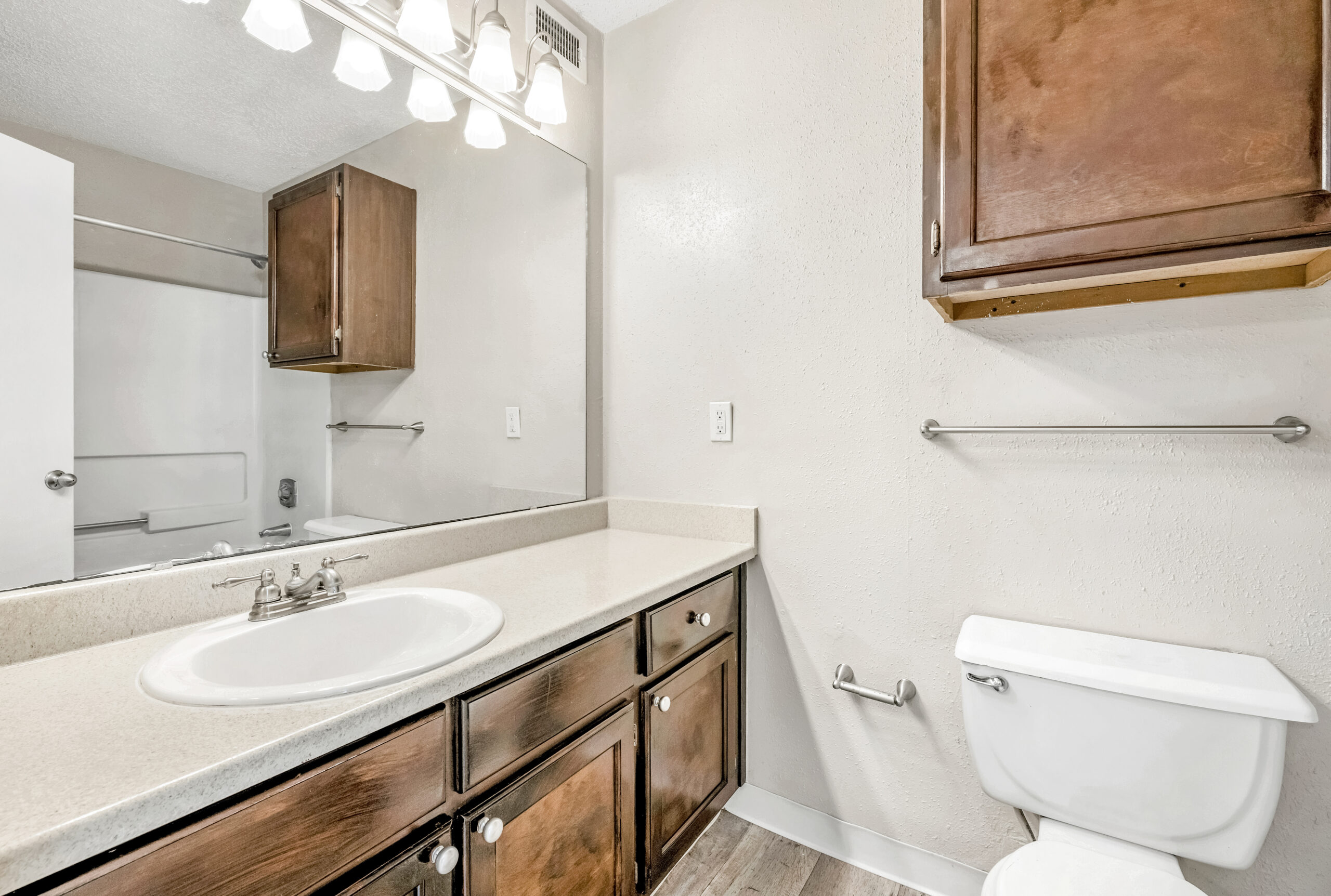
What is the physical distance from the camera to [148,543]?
0.99 meters

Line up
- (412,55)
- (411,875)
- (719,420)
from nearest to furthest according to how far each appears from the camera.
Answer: (411,875) < (412,55) < (719,420)

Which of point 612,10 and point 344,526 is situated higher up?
point 612,10

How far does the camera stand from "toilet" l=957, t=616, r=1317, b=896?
955 millimetres

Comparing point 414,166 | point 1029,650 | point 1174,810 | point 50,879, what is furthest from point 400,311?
point 1174,810

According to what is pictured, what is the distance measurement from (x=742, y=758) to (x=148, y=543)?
149 centimetres

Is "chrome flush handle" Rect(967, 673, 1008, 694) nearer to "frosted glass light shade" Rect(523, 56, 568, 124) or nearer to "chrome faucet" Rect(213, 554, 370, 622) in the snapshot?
"chrome faucet" Rect(213, 554, 370, 622)

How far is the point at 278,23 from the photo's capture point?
112 cm

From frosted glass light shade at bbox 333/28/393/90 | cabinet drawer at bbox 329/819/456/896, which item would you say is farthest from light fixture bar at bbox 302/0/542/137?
cabinet drawer at bbox 329/819/456/896

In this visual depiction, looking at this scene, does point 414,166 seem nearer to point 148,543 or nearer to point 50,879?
point 148,543

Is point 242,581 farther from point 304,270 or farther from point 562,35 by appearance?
point 562,35

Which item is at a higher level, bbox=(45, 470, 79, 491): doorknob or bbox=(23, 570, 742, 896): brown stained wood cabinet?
bbox=(45, 470, 79, 491): doorknob

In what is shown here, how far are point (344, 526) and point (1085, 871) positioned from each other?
1.51 metres

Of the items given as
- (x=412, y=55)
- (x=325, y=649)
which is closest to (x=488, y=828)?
(x=325, y=649)

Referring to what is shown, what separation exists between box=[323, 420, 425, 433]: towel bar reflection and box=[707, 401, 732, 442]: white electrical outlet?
78cm
